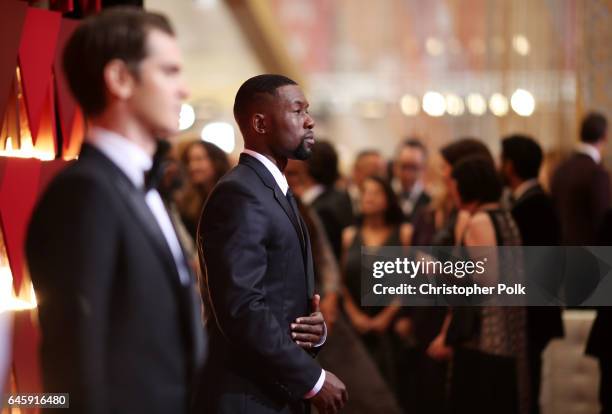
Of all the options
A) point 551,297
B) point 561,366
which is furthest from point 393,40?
point 551,297

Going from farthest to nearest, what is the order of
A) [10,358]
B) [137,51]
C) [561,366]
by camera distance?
[561,366] → [10,358] → [137,51]

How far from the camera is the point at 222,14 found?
51.4 feet

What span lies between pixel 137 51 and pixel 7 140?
4.47ft

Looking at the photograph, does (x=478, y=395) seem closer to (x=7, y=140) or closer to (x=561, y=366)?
(x=561, y=366)

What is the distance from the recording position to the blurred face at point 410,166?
7.32 metres

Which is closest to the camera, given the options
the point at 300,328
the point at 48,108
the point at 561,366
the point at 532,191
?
the point at 300,328

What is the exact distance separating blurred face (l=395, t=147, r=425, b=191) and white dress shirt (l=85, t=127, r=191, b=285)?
547cm

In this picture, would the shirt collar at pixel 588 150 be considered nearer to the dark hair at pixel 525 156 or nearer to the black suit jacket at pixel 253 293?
the dark hair at pixel 525 156

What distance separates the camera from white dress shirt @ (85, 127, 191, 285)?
188cm

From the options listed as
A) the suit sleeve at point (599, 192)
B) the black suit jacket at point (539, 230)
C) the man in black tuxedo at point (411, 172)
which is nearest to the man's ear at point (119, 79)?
the black suit jacket at point (539, 230)

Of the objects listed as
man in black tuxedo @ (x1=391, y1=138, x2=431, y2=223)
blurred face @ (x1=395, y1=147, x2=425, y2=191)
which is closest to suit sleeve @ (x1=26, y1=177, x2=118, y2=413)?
man in black tuxedo @ (x1=391, y1=138, x2=431, y2=223)

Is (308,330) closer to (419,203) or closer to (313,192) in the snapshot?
(313,192)

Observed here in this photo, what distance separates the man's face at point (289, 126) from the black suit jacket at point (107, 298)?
88 cm

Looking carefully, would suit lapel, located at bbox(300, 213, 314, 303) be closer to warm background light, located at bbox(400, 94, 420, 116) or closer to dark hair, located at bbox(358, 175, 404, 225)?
dark hair, located at bbox(358, 175, 404, 225)
